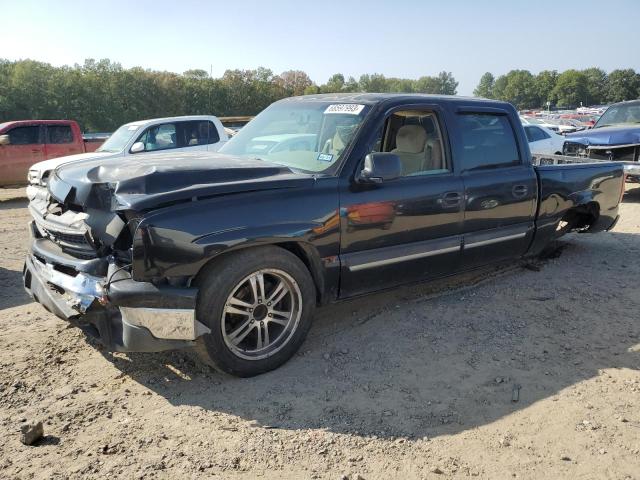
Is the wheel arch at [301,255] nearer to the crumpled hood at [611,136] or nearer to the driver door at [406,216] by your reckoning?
the driver door at [406,216]

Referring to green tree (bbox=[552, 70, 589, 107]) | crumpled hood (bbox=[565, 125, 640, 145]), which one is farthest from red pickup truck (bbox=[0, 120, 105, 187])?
green tree (bbox=[552, 70, 589, 107])

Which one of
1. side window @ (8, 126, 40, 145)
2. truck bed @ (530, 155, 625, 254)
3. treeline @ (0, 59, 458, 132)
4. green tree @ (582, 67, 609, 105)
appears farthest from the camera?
green tree @ (582, 67, 609, 105)

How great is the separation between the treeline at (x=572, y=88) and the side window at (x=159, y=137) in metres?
63.9

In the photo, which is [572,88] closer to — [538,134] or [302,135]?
[538,134]

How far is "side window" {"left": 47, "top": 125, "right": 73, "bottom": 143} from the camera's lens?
536 inches

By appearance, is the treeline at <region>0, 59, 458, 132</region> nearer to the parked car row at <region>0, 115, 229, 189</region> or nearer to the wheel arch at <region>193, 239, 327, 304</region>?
the parked car row at <region>0, 115, 229, 189</region>

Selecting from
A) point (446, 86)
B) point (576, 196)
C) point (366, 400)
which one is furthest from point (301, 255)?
point (446, 86)

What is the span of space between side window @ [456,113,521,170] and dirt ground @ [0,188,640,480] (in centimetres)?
126

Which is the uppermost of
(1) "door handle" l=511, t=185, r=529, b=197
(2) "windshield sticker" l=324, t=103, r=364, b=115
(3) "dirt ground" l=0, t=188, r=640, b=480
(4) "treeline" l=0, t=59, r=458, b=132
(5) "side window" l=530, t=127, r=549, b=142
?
(4) "treeline" l=0, t=59, r=458, b=132

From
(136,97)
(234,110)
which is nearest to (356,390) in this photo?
(136,97)

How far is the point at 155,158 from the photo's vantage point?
409 cm

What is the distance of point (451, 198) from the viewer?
4.39 m

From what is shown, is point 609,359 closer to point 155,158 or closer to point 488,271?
point 488,271

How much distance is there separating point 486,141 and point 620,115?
916cm
